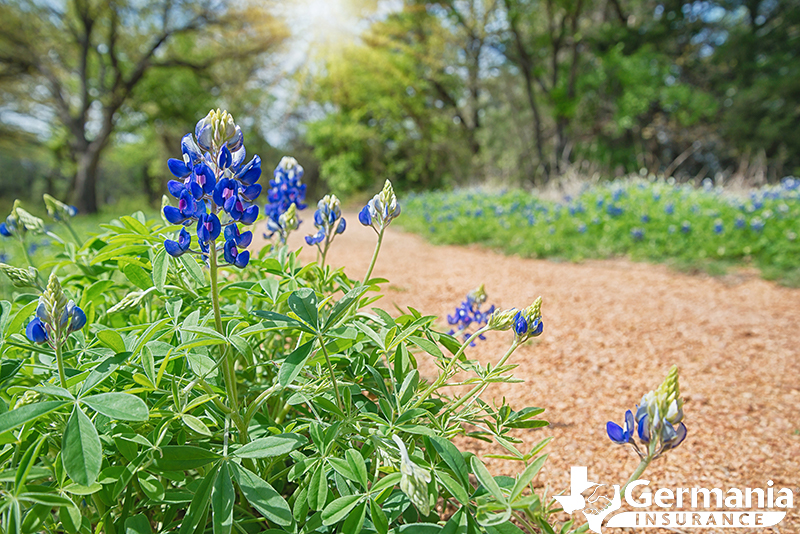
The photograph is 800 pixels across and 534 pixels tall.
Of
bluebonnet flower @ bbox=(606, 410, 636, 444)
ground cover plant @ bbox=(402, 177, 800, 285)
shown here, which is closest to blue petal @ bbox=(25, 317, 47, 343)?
bluebonnet flower @ bbox=(606, 410, 636, 444)

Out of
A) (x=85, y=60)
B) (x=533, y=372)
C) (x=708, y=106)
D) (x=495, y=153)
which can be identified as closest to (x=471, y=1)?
(x=495, y=153)

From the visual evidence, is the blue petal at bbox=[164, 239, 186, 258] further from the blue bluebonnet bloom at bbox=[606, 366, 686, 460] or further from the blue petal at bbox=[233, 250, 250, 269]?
the blue bluebonnet bloom at bbox=[606, 366, 686, 460]

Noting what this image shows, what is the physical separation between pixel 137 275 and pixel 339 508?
2.66 ft

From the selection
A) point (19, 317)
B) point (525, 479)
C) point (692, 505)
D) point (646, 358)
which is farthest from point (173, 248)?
point (646, 358)

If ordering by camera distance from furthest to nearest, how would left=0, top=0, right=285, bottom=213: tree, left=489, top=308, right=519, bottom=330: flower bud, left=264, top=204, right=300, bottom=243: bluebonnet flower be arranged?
left=0, top=0, right=285, bottom=213: tree < left=264, top=204, right=300, bottom=243: bluebonnet flower < left=489, top=308, right=519, bottom=330: flower bud

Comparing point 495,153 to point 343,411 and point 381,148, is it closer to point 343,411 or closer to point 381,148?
point 381,148

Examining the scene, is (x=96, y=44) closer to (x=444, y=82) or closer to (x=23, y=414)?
(x=444, y=82)

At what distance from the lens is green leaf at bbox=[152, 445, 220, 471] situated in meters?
0.89

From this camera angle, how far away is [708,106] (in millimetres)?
13125

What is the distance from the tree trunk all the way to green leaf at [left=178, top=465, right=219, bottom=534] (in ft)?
54.3

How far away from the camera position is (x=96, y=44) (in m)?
15.0

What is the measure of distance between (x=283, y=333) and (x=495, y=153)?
55.3ft

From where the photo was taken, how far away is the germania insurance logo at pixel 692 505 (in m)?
1.47

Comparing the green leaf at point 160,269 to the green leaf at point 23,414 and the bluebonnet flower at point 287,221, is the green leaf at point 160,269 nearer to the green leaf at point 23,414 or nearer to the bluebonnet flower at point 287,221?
the green leaf at point 23,414
